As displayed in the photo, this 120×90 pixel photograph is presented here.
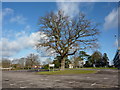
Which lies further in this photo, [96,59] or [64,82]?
[96,59]

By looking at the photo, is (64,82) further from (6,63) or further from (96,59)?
(6,63)

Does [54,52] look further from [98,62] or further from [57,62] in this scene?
[98,62]

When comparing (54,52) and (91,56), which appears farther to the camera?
(91,56)

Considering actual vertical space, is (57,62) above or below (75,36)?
below

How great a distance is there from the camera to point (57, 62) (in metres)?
81.2

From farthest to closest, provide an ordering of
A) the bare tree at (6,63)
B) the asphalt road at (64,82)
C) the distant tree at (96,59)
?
the distant tree at (96,59), the bare tree at (6,63), the asphalt road at (64,82)

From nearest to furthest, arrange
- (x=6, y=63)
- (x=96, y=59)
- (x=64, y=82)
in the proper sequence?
1. (x=64, y=82)
2. (x=6, y=63)
3. (x=96, y=59)

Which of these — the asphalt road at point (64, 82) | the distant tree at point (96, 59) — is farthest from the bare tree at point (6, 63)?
the asphalt road at point (64, 82)

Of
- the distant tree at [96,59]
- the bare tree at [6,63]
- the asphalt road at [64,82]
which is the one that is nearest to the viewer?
the asphalt road at [64,82]

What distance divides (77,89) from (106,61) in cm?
9633

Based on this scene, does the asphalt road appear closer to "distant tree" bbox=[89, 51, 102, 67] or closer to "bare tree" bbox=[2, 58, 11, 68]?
"distant tree" bbox=[89, 51, 102, 67]

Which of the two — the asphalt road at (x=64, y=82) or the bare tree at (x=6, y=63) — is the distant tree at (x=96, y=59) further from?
the asphalt road at (x=64, y=82)

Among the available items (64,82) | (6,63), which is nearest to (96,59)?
(6,63)

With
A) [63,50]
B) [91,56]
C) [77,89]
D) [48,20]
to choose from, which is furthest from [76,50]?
[91,56]
